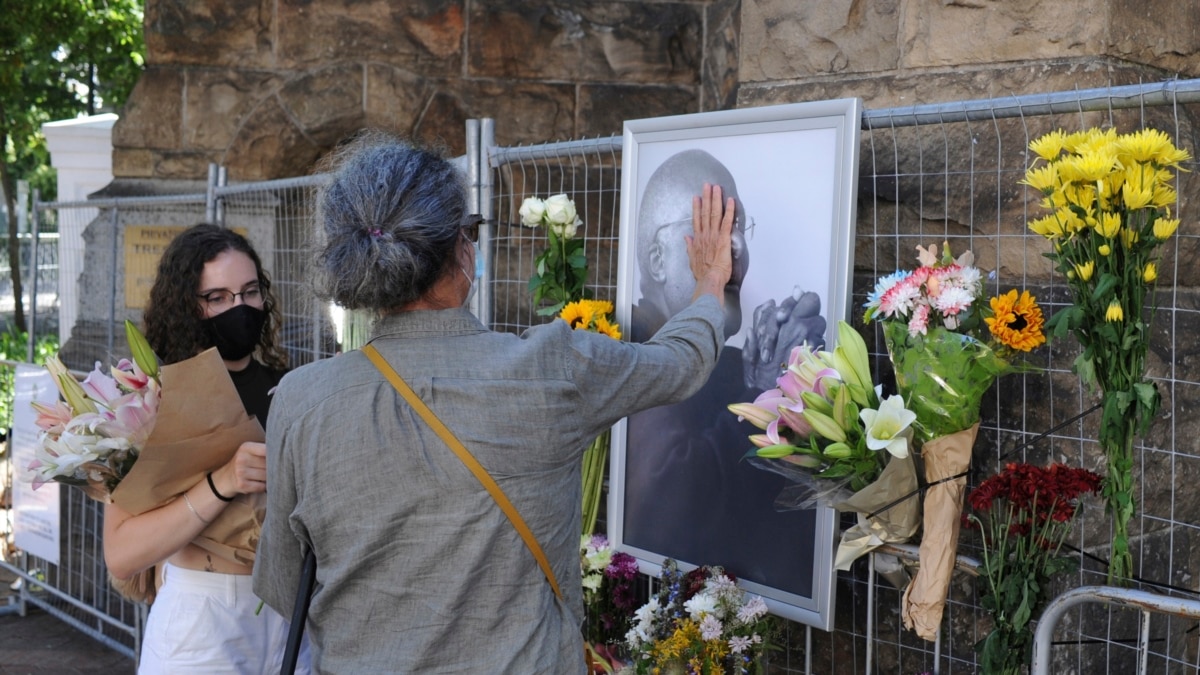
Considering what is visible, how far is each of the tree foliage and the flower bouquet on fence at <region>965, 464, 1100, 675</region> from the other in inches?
426

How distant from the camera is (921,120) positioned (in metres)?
2.62

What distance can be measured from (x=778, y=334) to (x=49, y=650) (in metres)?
4.83

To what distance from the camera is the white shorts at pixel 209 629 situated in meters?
2.75

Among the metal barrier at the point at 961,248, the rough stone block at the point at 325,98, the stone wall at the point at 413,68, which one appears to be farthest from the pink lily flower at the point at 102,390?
the rough stone block at the point at 325,98

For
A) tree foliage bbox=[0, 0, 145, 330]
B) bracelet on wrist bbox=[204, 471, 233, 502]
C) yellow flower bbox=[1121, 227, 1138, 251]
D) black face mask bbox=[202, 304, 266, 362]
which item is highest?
tree foliage bbox=[0, 0, 145, 330]

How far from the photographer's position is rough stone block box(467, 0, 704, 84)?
5691 millimetres

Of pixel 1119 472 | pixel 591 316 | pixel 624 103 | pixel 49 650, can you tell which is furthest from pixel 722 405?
pixel 49 650

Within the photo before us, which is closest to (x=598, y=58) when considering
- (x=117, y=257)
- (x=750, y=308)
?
(x=117, y=257)

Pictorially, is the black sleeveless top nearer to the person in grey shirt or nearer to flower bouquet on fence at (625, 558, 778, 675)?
the person in grey shirt

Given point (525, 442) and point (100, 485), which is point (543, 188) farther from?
point (525, 442)

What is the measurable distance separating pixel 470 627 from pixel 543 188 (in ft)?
11.4

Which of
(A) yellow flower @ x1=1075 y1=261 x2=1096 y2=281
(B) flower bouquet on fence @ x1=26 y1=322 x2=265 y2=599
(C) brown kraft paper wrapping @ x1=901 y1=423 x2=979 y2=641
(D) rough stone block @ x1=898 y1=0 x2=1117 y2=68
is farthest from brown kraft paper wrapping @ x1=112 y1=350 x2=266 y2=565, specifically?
(D) rough stone block @ x1=898 y1=0 x2=1117 y2=68

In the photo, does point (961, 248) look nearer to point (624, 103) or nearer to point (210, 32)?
point (624, 103)

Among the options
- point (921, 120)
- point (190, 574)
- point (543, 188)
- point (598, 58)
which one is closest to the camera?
point (921, 120)
